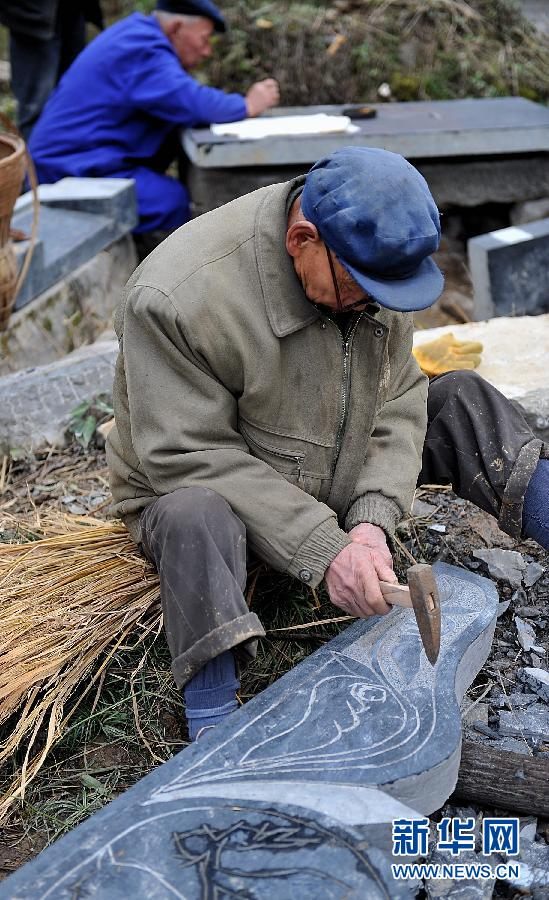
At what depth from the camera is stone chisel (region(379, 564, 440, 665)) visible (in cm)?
215

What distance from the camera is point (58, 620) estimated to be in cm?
267

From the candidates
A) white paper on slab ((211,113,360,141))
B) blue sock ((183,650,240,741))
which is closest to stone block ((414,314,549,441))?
blue sock ((183,650,240,741))

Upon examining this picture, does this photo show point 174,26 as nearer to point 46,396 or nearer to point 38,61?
point 38,61

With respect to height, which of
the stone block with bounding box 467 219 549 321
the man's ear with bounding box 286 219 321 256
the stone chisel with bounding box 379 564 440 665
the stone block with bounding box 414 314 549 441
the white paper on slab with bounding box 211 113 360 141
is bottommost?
the stone block with bounding box 467 219 549 321

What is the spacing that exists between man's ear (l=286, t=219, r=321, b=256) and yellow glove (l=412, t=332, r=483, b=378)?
1489mm

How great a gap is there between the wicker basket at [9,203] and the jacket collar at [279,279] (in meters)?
2.00

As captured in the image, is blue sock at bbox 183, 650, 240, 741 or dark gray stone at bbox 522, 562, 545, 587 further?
dark gray stone at bbox 522, 562, 545, 587

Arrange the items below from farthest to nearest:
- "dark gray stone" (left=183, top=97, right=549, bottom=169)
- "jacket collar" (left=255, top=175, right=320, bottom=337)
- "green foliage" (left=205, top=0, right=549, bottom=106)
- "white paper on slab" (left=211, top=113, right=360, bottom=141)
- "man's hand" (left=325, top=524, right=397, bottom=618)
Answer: "green foliage" (left=205, top=0, right=549, bottom=106), "white paper on slab" (left=211, top=113, right=360, bottom=141), "dark gray stone" (left=183, top=97, right=549, bottom=169), "jacket collar" (left=255, top=175, right=320, bottom=337), "man's hand" (left=325, top=524, right=397, bottom=618)

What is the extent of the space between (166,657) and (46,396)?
161cm

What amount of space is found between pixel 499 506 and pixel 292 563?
0.70m

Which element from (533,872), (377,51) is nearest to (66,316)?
(533,872)

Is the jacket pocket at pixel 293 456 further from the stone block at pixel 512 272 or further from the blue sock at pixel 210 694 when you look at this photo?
the stone block at pixel 512 272

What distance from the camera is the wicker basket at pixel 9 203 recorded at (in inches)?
163

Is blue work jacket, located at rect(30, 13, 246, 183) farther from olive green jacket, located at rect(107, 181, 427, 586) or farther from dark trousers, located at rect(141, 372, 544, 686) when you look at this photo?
dark trousers, located at rect(141, 372, 544, 686)
